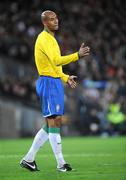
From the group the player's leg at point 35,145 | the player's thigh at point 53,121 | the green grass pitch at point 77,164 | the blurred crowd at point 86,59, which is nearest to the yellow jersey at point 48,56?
the player's thigh at point 53,121

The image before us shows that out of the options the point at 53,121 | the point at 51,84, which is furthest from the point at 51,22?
the point at 53,121

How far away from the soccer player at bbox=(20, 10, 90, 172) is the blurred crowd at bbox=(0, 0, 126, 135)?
13447 mm

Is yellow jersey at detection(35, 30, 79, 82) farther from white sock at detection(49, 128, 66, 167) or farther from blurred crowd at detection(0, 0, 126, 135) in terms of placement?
blurred crowd at detection(0, 0, 126, 135)

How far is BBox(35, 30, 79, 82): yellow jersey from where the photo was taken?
11.5 meters

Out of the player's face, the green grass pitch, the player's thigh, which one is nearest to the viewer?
the green grass pitch

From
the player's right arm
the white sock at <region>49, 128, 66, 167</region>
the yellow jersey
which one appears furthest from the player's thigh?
the player's right arm

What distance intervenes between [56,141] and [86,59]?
1672 cm

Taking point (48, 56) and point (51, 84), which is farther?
point (51, 84)

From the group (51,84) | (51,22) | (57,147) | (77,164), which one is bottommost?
(77,164)

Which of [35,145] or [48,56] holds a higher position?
[48,56]

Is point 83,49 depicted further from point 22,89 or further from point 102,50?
point 102,50

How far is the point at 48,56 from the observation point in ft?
37.8

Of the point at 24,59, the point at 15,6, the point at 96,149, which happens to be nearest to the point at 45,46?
the point at 96,149

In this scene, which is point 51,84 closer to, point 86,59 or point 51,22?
point 51,22
